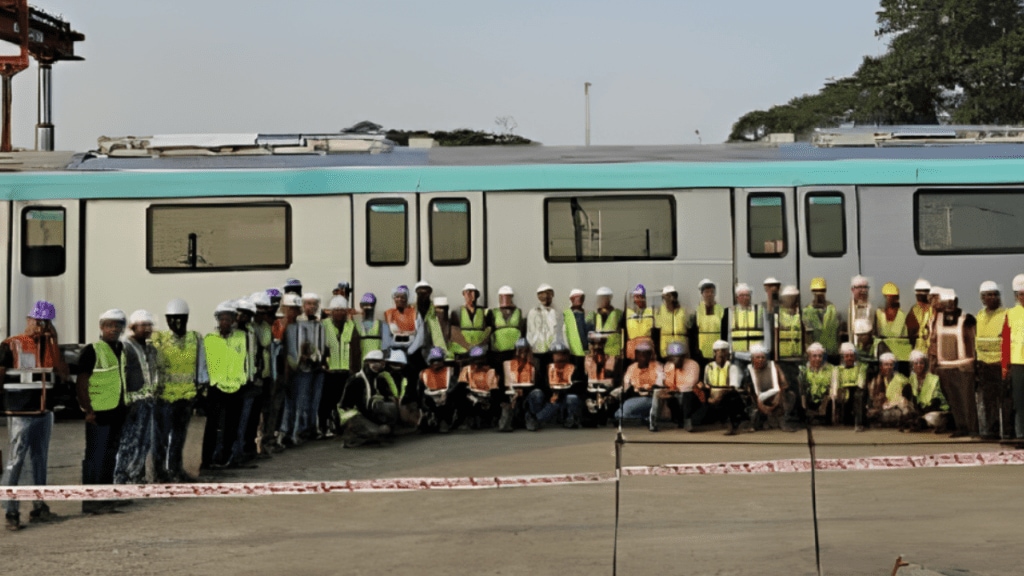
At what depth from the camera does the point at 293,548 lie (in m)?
9.49

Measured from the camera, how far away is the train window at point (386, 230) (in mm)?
17031

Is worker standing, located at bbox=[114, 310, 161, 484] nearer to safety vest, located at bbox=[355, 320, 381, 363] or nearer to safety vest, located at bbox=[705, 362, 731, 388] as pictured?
safety vest, located at bbox=[355, 320, 381, 363]

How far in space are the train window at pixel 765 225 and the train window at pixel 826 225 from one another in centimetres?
33

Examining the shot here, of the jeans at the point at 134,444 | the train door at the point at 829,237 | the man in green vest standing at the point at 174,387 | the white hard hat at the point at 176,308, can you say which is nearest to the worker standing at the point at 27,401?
the jeans at the point at 134,444

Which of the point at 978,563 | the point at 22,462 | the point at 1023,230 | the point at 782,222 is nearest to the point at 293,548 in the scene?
the point at 22,462

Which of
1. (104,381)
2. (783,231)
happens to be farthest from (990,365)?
(104,381)

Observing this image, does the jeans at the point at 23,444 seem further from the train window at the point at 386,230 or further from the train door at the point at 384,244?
the train window at the point at 386,230

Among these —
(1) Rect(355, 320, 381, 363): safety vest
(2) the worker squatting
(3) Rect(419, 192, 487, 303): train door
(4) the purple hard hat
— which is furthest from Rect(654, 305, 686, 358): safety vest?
(4) the purple hard hat

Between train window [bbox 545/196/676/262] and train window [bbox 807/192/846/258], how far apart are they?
1.65 m

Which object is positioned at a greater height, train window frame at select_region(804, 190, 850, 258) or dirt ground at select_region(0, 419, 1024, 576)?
train window frame at select_region(804, 190, 850, 258)

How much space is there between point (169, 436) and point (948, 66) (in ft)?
124

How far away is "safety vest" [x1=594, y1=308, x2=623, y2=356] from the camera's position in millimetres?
16422

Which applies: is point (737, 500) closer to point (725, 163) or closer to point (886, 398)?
point (886, 398)

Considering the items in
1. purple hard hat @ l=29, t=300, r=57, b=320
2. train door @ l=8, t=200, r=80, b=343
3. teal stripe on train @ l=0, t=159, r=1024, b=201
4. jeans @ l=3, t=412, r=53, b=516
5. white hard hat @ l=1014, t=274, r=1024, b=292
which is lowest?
jeans @ l=3, t=412, r=53, b=516
